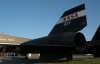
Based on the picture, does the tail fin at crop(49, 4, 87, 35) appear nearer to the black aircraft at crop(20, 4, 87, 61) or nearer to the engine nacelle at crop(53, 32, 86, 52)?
the black aircraft at crop(20, 4, 87, 61)

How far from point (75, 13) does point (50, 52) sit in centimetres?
330

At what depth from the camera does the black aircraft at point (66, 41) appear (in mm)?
13555

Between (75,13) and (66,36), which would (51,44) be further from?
(75,13)

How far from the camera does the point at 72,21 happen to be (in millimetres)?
14523

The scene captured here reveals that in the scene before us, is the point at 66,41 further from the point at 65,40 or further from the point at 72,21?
the point at 72,21

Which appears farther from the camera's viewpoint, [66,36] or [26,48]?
[26,48]

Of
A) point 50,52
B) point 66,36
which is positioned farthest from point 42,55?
point 66,36

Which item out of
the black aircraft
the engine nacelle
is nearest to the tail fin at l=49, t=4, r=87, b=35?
the black aircraft

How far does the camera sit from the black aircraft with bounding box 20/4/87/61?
44.5 ft

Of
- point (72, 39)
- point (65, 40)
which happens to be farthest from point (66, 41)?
point (72, 39)

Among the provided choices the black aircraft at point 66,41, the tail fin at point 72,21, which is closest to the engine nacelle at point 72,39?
the black aircraft at point 66,41

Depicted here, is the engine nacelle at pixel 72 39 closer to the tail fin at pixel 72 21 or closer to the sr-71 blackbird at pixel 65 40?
the sr-71 blackbird at pixel 65 40

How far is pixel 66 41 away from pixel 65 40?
0.10 metres

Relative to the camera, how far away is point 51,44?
14086 mm
